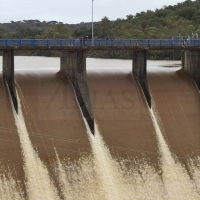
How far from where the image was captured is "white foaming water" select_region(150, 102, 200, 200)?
3117 centimetres

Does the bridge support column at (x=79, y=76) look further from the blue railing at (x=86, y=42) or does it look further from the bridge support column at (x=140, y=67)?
the bridge support column at (x=140, y=67)

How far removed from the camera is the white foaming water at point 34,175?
2801cm

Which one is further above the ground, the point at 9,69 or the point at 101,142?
the point at 9,69

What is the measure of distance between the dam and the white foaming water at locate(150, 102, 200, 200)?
65mm

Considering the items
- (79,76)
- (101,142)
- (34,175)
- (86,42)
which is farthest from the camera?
(86,42)

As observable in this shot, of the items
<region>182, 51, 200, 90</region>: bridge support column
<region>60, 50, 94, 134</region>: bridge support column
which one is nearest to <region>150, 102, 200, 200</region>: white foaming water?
<region>60, 50, 94, 134</region>: bridge support column

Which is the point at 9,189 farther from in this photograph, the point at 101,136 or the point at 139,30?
the point at 139,30

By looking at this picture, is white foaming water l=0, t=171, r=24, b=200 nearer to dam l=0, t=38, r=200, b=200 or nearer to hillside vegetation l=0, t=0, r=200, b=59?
dam l=0, t=38, r=200, b=200

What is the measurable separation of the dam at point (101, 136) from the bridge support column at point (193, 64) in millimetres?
939

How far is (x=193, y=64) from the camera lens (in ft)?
129

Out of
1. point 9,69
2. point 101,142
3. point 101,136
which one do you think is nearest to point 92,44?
point 9,69

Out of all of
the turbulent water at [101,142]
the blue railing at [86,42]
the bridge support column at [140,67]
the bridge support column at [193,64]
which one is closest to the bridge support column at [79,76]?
the turbulent water at [101,142]

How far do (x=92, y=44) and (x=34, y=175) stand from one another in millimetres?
11751

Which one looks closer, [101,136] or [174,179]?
[174,179]
